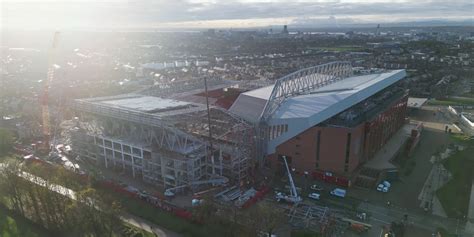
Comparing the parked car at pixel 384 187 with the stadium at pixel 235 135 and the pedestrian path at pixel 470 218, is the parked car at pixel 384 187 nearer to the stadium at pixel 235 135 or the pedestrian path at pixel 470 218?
the stadium at pixel 235 135

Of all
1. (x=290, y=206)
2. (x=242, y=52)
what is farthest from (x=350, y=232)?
(x=242, y=52)

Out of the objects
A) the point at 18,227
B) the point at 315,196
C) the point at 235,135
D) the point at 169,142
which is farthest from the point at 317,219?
the point at 18,227

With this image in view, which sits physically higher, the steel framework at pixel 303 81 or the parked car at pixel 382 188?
the steel framework at pixel 303 81

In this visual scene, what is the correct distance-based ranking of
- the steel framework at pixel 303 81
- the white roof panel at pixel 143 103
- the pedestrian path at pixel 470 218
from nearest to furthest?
the pedestrian path at pixel 470 218 → the white roof panel at pixel 143 103 → the steel framework at pixel 303 81

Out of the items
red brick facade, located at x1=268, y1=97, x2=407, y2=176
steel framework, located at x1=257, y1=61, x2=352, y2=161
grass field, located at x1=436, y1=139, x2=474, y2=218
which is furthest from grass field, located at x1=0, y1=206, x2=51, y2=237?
grass field, located at x1=436, y1=139, x2=474, y2=218

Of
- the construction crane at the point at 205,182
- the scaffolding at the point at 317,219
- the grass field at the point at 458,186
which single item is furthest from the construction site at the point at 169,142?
the grass field at the point at 458,186

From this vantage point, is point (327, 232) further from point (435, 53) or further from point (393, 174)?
point (435, 53)

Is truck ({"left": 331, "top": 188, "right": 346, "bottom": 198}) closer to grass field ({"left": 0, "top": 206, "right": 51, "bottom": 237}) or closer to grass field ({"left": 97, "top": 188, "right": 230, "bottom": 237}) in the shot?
grass field ({"left": 97, "top": 188, "right": 230, "bottom": 237})
